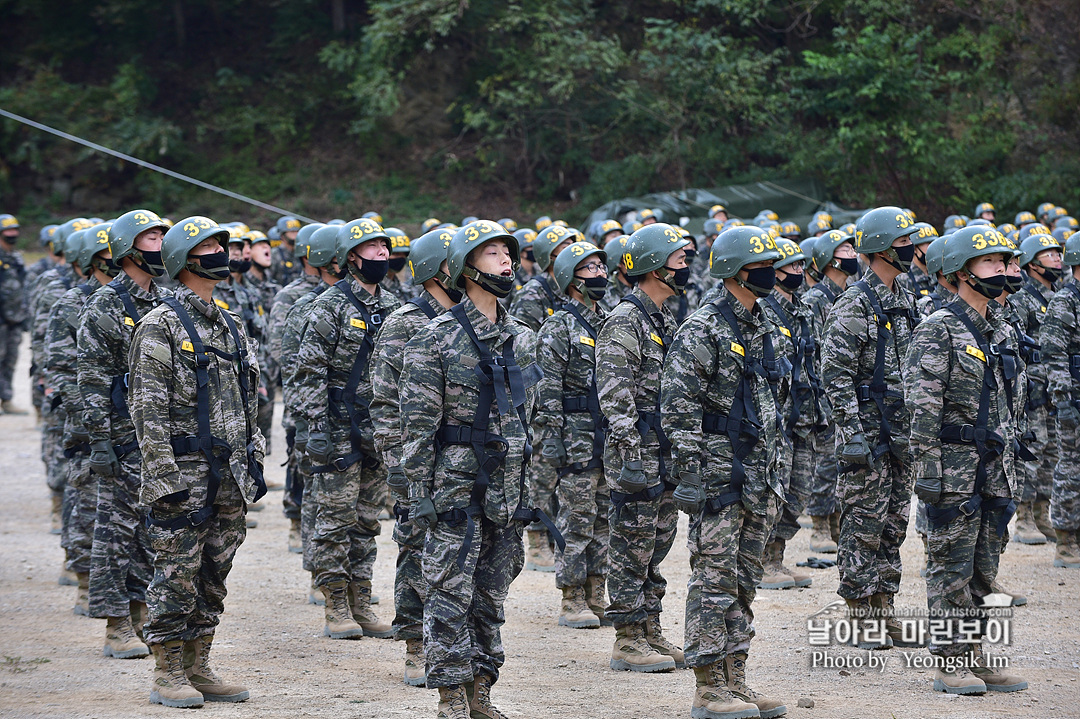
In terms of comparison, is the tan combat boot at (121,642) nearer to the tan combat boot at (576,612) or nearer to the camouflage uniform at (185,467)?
the camouflage uniform at (185,467)

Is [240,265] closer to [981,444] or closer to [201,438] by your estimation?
[201,438]

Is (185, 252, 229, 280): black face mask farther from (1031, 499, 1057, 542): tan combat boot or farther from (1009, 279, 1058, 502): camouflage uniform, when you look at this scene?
(1031, 499, 1057, 542): tan combat boot

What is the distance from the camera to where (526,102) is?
98.0 feet

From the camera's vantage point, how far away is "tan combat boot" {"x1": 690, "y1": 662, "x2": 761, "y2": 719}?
6.19 m

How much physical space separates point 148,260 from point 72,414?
1.30 m

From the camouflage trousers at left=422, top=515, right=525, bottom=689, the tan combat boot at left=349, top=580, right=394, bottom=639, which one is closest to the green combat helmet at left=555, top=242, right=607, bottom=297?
the tan combat boot at left=349, top=580, right=394, bottom=639

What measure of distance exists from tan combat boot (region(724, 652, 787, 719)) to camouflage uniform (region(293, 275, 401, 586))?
114 inches

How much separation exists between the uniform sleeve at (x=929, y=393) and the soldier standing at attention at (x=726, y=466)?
3.23 ft

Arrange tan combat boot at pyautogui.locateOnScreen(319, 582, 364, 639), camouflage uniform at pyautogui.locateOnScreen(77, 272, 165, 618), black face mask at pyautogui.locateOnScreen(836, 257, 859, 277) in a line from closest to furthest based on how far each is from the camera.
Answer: camouflage uniform at pyautogui.locateOnScreen(77, 272, 165, 618)
tan combat boot at pyautogui.locateOnScreen(319, 582, 364, 639)
black face mask at pyautogui.locateOnScreen(836, 257, 859, 277)

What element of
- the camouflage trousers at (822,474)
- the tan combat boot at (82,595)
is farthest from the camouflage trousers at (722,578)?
the tan combat boot at (82,595)

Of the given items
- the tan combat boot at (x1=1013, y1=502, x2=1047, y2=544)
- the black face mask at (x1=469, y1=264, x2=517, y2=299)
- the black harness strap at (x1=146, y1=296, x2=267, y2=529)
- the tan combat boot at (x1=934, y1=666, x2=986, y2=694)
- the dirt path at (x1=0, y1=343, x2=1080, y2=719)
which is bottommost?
the dirt path at (x1=0, y1=343, x2=1080, y2=719)

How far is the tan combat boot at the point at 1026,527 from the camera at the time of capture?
35.6 ft

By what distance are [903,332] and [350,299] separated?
13.1 ft

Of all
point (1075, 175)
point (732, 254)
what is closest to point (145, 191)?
point (1075, 175)
